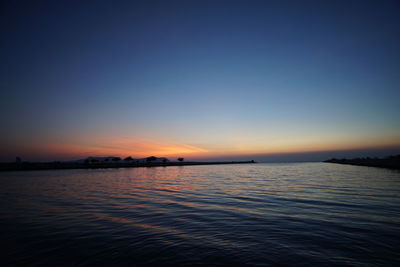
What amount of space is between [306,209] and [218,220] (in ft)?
22.5

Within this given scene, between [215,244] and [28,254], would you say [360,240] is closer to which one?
[215,244]

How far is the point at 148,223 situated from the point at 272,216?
25.2 ft

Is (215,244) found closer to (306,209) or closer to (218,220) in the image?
(218,220)

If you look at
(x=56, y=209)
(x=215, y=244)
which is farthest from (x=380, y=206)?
(x=56, y=209)

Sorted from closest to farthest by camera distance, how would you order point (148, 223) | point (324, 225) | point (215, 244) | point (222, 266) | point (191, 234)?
point (222, 266) → point (215, 244) → point (191, 234) → point (324, 225) → point (148, 223)

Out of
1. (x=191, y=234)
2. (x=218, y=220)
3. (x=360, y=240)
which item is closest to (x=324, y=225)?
(x=360, y=240)

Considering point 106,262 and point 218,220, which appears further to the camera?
point 218,220

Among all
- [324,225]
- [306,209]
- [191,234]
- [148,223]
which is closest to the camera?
[191,234]

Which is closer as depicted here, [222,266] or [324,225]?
[222,266]

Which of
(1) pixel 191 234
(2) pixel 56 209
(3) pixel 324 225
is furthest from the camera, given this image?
(2) pixel 56 209

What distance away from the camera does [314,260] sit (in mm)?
6562

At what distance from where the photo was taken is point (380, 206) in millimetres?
14203

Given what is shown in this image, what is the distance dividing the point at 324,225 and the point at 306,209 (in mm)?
3606

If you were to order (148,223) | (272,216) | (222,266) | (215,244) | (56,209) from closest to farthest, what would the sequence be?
1. (222,266)
2. (215,244)
3. (148,223)
4. (272,216)
5. (56,209)
